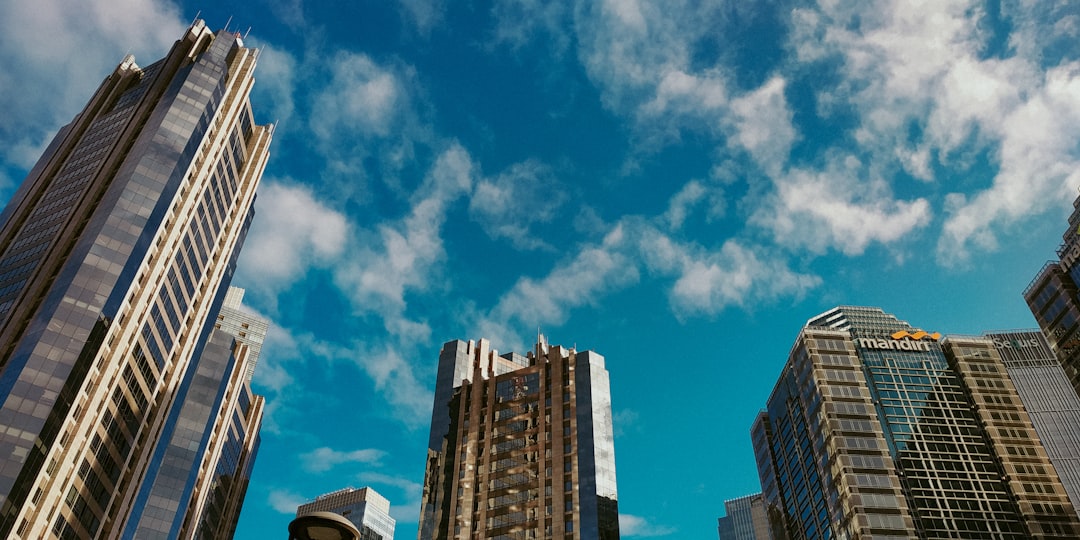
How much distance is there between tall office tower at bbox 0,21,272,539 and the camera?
99.7 metres

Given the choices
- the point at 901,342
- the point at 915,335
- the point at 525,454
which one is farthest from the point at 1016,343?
the point at 525,454

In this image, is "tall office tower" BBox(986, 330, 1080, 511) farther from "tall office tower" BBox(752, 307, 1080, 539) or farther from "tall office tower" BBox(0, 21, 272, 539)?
"tall office tower" BBox(0, 21, 272, 539)

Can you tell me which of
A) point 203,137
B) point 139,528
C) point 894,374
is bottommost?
point 139,528

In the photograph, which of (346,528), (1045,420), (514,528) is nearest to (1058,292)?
(1045,420)

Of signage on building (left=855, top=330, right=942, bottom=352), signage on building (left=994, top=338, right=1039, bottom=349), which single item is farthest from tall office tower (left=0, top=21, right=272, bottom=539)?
signage on building (left=994, top=338, right=1039, bottom=349)

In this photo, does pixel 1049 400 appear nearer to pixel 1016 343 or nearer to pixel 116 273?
pixel 1016 343

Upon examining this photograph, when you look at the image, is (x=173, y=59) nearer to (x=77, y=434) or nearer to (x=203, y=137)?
(x=203, y=137)

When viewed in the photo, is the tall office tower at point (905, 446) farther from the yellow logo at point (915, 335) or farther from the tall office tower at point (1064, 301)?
the tall office tower at point (1064, 301)

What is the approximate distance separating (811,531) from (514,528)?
51.2 metres

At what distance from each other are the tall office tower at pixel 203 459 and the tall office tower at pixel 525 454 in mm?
41971

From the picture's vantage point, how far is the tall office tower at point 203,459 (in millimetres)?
129375

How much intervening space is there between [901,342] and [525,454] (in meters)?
71.9

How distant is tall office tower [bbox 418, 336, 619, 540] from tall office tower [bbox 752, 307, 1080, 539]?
35223 millimetres

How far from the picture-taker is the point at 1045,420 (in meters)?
130
